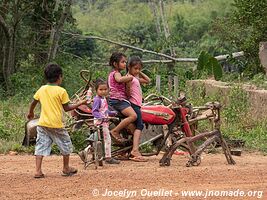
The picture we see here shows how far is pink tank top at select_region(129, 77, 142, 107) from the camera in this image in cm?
820

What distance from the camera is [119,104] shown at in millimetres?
8188

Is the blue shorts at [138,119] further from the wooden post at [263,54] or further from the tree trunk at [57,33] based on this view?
the tree trunk at [57,33]

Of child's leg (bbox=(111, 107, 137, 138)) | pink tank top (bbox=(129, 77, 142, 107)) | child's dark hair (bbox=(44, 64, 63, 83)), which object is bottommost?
child's leg (bbox=(111, 107, 137, 138))

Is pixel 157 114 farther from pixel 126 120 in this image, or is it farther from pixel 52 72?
pixel 52 72

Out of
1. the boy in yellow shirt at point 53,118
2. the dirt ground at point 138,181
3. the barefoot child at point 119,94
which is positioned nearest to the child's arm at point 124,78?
the barefoot child at point 119,94

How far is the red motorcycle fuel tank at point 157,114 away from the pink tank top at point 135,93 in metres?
0.22

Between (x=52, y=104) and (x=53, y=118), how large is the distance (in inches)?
5.8

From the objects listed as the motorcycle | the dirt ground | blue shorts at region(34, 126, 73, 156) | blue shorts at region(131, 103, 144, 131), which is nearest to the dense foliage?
the motorcycle

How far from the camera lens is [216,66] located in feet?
56.0

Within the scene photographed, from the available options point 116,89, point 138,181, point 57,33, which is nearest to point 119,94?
point 116,89

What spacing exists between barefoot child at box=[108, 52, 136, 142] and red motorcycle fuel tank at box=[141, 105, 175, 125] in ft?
1.10

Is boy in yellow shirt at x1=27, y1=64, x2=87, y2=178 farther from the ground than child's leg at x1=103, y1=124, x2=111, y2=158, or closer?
farther from the ground

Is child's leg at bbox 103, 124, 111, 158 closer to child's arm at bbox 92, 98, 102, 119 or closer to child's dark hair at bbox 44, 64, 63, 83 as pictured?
child's arm at bbox 92, 98, 102, 119

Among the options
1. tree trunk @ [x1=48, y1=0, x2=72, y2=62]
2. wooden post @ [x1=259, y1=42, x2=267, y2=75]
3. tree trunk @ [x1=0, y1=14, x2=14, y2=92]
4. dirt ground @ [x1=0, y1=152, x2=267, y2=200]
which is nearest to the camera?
dirt ground @ [x1=0, y1=152, x2=267, y2=200]
